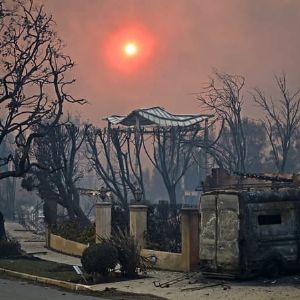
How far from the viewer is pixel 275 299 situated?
13.8 metres

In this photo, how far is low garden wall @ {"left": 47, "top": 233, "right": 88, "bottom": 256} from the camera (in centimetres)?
2695

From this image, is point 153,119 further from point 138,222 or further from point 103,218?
point 138,222

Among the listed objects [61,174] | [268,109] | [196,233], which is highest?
[268,109]

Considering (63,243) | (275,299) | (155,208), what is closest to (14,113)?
(63,243)

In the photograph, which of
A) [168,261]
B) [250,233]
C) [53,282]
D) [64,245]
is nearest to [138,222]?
[168,261]

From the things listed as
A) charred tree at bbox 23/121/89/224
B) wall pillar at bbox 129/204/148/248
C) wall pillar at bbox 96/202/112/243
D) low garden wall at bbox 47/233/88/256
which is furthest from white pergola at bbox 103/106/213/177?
wall pillar at bbox 129/204/148/248

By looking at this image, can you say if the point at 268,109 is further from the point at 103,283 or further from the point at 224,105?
the point at 103,283

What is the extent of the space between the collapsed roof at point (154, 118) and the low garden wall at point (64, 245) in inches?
742

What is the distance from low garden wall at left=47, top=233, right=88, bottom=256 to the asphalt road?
8466 millimetres

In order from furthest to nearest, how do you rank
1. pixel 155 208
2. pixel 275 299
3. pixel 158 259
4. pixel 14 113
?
pixel 14 113
pixel 155 208
pixel 158 259
pixel 275 299

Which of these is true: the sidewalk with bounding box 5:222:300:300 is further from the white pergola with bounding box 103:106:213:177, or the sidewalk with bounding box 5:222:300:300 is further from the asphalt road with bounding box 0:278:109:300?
the white pergola with bounding box 103:106:213:177

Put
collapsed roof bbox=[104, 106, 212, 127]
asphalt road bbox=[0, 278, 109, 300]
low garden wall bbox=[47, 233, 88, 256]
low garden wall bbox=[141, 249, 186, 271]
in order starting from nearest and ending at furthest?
1. asphalt road bbox=[0, 278, 109, 300]
2. low garden wall bbox=[141, 249, 186, 271]
3. low garden wall bbox=[47, 233, 88, 256]
4. collapsed roof bbox=[104, 106, 212, 127]

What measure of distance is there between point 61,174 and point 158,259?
82.1 feet

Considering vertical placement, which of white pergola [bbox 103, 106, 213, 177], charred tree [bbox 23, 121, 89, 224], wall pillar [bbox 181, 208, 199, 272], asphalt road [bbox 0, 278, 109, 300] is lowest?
asphalt road [bbox 0, 278, 109, 300]
